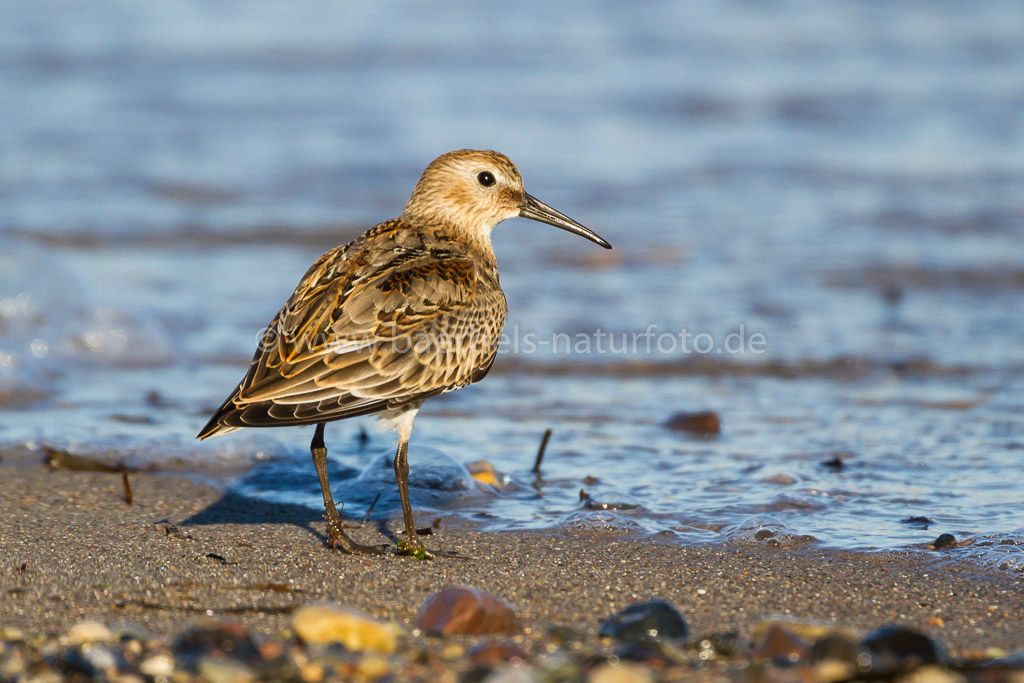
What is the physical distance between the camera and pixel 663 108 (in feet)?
55.6

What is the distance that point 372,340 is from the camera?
17.7ft

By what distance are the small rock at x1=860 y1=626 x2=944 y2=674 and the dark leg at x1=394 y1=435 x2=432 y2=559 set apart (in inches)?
80.3

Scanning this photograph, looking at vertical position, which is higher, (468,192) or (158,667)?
(468,192)

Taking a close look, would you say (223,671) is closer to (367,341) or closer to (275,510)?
(367,341)

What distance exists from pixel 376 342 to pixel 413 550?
0.86m

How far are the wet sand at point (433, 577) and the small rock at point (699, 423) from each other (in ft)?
5.77

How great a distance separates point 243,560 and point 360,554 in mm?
482

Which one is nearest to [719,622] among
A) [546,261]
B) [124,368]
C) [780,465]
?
[780,465]

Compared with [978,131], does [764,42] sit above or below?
above

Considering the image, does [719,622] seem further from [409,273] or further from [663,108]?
[663,108]

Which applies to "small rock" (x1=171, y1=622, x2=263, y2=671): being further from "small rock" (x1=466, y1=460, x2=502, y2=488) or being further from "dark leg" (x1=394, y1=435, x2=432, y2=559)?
"small rock" (x1=466, y1=460, x2=502, y2=488)

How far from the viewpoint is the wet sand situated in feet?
14.5

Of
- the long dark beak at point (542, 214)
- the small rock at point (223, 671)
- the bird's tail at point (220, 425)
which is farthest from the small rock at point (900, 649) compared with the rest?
the long dark beak at point (542, 214)

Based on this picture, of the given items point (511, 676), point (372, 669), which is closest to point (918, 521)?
point (511, 676)
